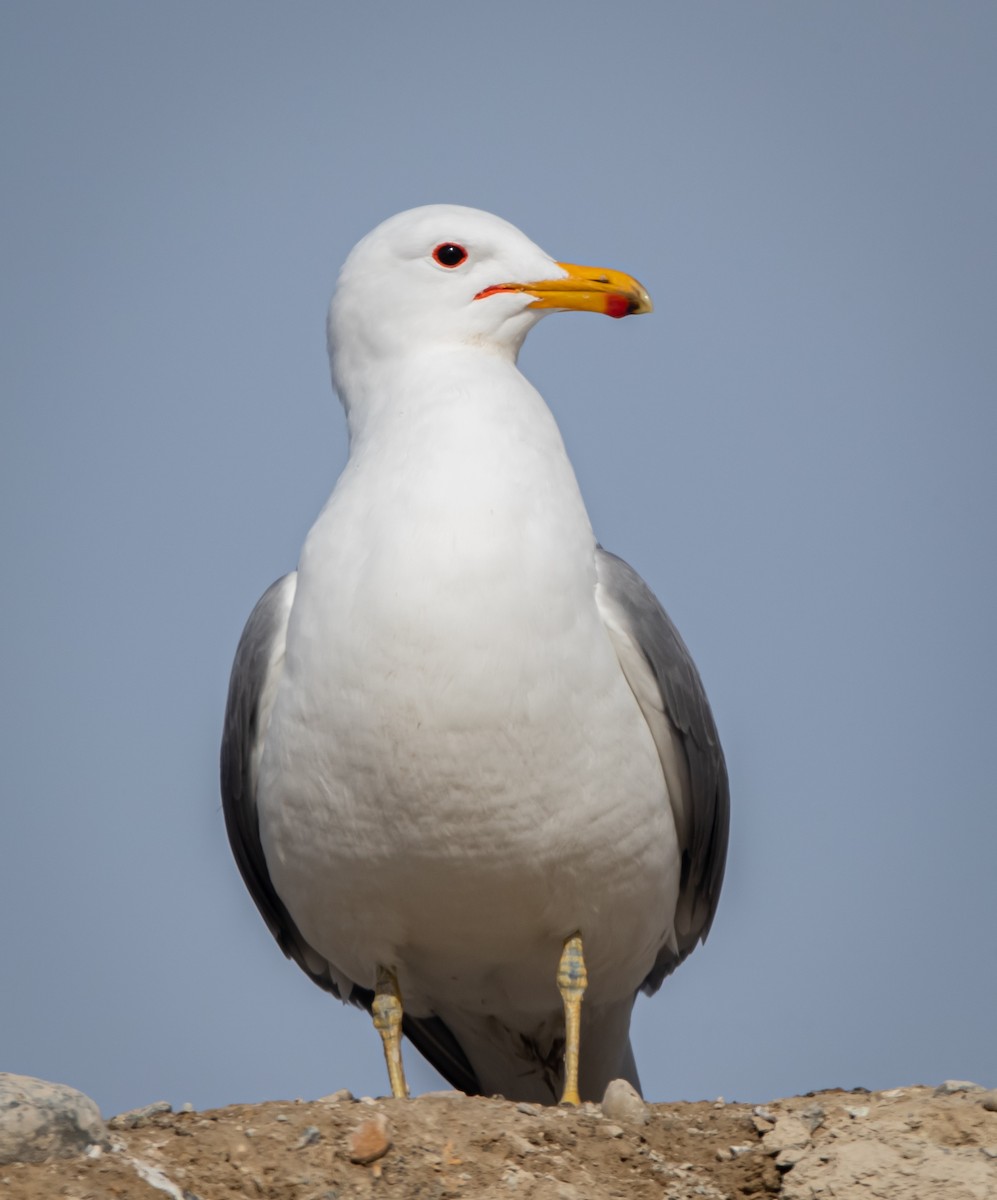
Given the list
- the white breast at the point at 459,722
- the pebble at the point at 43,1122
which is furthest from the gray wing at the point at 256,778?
the pebble at the point at 43,1122

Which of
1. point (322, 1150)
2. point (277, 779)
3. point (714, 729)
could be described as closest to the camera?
point (322, 1150)

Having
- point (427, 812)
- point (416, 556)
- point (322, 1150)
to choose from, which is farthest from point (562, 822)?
point (322, 1150)

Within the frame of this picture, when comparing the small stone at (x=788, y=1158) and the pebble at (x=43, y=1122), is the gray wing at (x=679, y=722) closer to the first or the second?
the small stone at (x=788, y=1158)

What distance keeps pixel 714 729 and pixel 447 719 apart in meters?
1.64

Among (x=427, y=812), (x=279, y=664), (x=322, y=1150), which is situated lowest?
(x=322, y=1150)

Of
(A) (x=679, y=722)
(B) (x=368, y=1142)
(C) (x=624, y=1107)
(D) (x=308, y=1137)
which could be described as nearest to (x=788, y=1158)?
(C) (x=624, y=1107)

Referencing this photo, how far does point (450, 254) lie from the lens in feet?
24.3

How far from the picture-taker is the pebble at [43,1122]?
4918mm

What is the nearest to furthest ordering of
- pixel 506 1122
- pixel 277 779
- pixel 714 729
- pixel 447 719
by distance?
pixel 506 1122 < pixel 447 719 < pixel 277 779 < pixel 714 729

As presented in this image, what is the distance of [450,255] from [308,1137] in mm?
3573

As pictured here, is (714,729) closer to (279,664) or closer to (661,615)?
(661,615)

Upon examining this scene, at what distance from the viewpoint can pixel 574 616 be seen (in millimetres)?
6613

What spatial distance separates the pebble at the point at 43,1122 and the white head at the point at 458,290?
3319mm

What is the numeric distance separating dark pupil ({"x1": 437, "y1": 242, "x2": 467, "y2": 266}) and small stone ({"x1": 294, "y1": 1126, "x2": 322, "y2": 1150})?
3510mm
